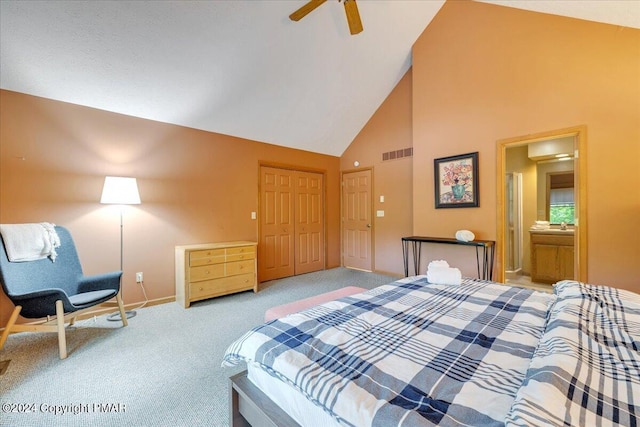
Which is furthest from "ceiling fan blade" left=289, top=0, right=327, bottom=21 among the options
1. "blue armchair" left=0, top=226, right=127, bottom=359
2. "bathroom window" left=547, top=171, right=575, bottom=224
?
"bathroom window" left=547, top=171, right=575, bottom=224

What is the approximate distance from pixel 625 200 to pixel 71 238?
566 cm

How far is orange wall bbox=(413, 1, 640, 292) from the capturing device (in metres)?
2.62

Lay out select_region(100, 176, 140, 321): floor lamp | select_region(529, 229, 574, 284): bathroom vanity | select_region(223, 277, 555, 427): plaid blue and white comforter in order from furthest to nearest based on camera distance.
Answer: select_region(529, 229, 574, 284): bathroom vanity, select_region(100, 176, 140, 321): floor lamp, select_region(223, 277, 555, 427): plaid blue and white comforter

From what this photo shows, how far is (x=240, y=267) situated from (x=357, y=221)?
2.57 m

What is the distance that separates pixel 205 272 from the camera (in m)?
3.39

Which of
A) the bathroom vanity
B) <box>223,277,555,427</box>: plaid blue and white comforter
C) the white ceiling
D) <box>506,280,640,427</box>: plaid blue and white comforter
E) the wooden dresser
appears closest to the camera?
<box>506,280,640,427</box>: plaid blue and white comforter

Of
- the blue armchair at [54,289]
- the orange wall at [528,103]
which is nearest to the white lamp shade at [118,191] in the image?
the blue armchair at [54,289]

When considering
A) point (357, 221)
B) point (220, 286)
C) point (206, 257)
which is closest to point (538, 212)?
point (357, 221)

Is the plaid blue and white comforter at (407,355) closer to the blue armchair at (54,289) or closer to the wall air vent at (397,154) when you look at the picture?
the blue armchair at (54,289)

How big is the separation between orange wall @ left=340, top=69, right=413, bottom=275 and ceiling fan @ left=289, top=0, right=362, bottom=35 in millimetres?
2125

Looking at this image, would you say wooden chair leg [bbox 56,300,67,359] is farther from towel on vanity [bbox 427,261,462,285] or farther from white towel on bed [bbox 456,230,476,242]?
white towel on bed [bbox 456,230,476,242]

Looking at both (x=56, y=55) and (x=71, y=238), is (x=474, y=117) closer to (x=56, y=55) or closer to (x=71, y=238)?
(x=56, y=55)

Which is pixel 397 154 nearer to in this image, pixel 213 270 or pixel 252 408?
pixel 213 270

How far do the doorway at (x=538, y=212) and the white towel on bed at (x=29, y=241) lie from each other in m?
4.95
